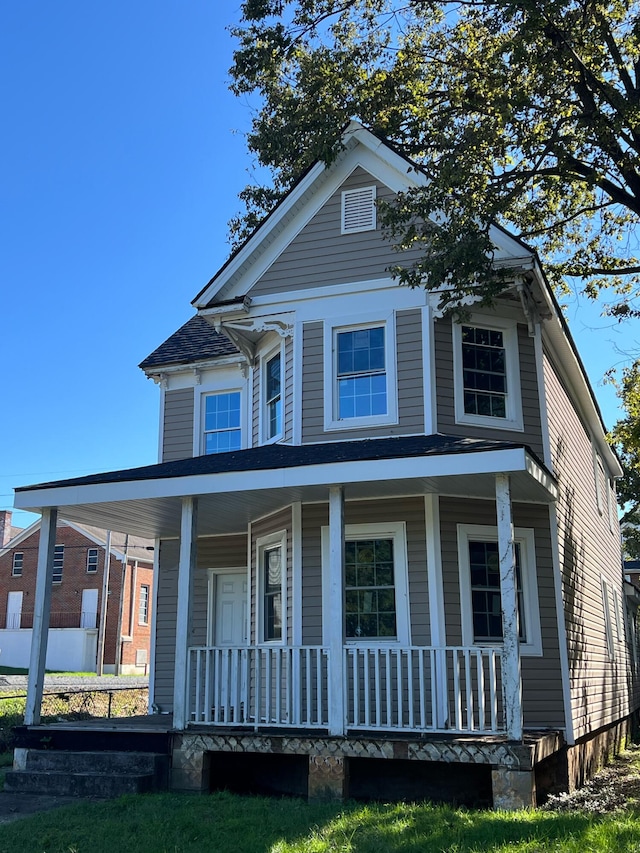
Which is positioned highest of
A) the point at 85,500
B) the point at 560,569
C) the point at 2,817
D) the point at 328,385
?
the point at 328,385

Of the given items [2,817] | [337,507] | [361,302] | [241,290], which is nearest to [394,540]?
[337,507]

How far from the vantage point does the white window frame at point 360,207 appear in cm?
1280

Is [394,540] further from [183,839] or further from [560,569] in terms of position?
[183,839]

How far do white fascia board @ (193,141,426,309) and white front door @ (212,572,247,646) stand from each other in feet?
16.7

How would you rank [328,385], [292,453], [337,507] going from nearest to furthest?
[337,507] < [292,453] < [328,385]

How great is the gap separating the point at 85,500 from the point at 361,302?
16.1 feet

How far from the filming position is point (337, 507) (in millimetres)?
10219

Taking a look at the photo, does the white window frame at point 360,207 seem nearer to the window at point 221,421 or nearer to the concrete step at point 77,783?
the window at point 221,421

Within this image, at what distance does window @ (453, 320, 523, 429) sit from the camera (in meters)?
12.1

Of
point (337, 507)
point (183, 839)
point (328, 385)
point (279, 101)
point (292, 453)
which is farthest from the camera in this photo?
point (279, 101)

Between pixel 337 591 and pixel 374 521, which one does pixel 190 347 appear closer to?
pixel 374 521

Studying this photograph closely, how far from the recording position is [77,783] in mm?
10023

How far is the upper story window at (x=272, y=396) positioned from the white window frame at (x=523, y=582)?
3528 mm

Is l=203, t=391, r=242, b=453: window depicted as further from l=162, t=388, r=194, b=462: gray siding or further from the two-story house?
the two-story house
